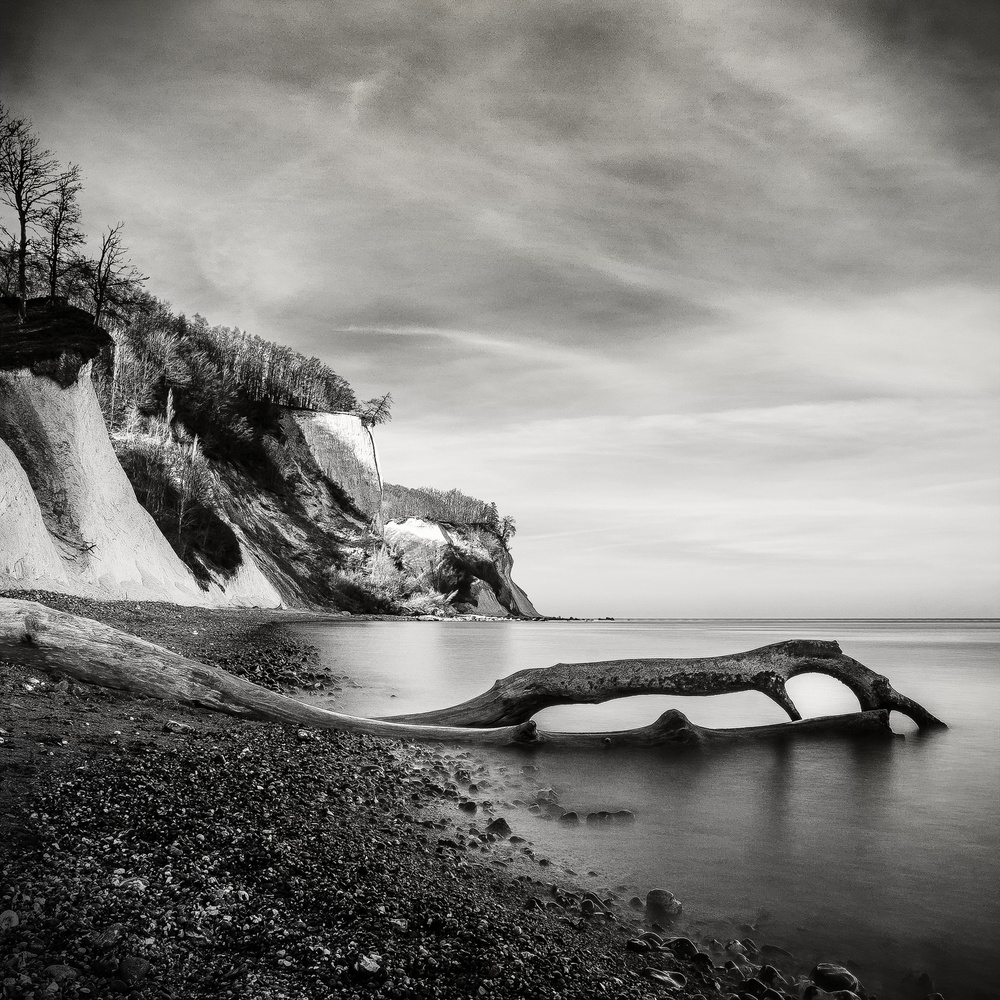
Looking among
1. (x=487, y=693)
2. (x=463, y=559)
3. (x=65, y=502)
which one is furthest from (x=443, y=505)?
(x=487, y=693)

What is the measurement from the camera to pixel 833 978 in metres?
3.23

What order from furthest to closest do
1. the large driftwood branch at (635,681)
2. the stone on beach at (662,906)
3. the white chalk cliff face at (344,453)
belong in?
the white chalk cliff face at (344,453) < the large driftwood branch at (635,681) < the stone on beach at (662,906)

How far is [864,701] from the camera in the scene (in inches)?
345

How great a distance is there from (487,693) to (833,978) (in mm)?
5389

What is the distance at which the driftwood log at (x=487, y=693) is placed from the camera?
19.5 feet

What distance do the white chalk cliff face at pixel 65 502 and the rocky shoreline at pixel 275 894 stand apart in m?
13.7

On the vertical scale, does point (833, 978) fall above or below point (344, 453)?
below

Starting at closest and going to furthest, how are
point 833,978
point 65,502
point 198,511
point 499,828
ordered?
point 833,978 < point 499,828 < point 65,502 < point 198,511

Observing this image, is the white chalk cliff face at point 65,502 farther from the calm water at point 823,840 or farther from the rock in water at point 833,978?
the rock in water at point 833,978

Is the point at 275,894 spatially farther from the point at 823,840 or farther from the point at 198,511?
the point at 198,511

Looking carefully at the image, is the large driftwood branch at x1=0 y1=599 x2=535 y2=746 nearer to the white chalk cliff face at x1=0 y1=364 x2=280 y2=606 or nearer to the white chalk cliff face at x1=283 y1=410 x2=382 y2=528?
the white chalk cliff face at x1=0 y1=364 x2=280 y2=606

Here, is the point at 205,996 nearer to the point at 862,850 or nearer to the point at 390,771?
the point at 390,771

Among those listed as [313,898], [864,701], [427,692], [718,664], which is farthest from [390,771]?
[427,692]

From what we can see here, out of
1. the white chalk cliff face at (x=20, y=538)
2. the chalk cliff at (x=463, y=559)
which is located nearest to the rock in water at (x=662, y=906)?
the white chalk cliff face at (x=20, y=538)
